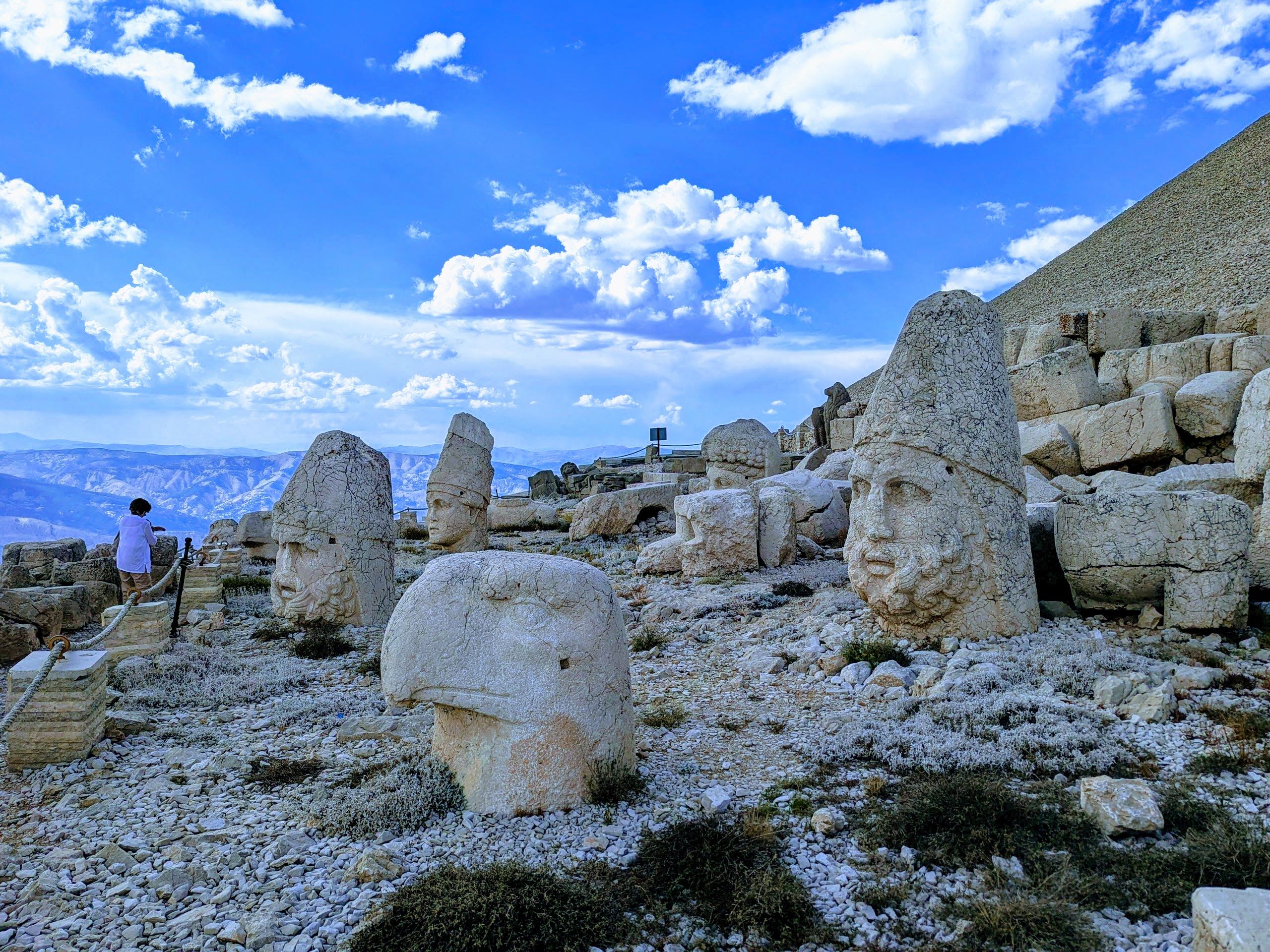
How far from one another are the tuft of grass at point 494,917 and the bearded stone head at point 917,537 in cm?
404

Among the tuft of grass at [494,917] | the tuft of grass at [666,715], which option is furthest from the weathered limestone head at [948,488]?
the tuft of grass at [494,917]

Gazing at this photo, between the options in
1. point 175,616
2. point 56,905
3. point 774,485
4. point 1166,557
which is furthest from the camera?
point 774,485

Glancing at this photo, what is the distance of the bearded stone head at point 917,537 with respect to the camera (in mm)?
6371

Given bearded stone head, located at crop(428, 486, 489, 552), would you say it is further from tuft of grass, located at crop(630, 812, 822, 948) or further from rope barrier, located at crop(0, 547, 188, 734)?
tuft of grass, located at crop(630, 812, 822, 948)

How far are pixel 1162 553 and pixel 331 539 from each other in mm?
8102

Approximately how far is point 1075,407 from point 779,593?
8137mm

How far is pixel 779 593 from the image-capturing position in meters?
9.30

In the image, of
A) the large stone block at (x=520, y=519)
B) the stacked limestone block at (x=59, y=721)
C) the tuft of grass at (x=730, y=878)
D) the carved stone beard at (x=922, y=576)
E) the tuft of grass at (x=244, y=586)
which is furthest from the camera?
the large stone block at (x=520, y=519)

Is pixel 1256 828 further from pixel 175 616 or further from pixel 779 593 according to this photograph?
pixel 175 616

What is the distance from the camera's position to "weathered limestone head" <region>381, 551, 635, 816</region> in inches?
159

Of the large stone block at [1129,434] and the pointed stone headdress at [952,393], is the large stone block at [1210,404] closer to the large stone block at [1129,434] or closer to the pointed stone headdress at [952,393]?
the large stone block at [1129,434]

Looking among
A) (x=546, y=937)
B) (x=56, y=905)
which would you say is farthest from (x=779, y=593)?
(x=56, y=905)

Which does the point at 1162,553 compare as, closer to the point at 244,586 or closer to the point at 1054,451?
the point at 1054,451

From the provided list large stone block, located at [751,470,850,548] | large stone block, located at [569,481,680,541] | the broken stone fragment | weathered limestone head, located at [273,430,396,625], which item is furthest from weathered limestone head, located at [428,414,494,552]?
the broken stone fragment
